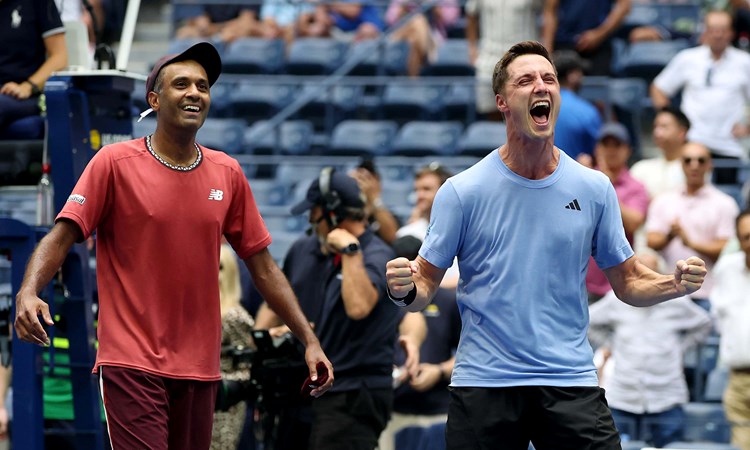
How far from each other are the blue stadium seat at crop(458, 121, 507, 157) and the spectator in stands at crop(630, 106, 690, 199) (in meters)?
2.12

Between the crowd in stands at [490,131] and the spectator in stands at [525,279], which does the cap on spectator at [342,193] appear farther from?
the spectator in stands at [525,279]

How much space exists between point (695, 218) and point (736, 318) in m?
1.21

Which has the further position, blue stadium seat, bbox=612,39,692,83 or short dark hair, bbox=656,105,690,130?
blue stadium seat, bbox=612,39,692,83

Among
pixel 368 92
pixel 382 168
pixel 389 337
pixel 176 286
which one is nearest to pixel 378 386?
pixel 389 337

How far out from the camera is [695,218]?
982 centimetres

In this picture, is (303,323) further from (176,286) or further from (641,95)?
(641,95)

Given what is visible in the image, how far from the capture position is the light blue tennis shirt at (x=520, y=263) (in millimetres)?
4945

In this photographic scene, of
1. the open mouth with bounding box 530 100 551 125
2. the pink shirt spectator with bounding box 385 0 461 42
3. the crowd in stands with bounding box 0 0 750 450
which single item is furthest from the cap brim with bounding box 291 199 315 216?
the pink shirt spectator with bounding box 385 0 461 42

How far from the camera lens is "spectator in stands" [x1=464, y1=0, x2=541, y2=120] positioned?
1226 centimetres

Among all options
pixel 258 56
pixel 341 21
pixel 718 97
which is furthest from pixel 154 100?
pixel 341 21

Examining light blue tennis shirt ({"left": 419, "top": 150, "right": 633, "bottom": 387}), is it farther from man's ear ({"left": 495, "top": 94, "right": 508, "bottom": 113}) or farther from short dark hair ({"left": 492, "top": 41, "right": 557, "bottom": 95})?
short dark hair ({"left": 492, "top": 41, "right": 557, "bottom": 95})

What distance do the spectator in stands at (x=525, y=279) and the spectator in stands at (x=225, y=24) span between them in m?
10.3

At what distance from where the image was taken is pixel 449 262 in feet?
16.6

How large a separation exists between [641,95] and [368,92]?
9.81 ft
